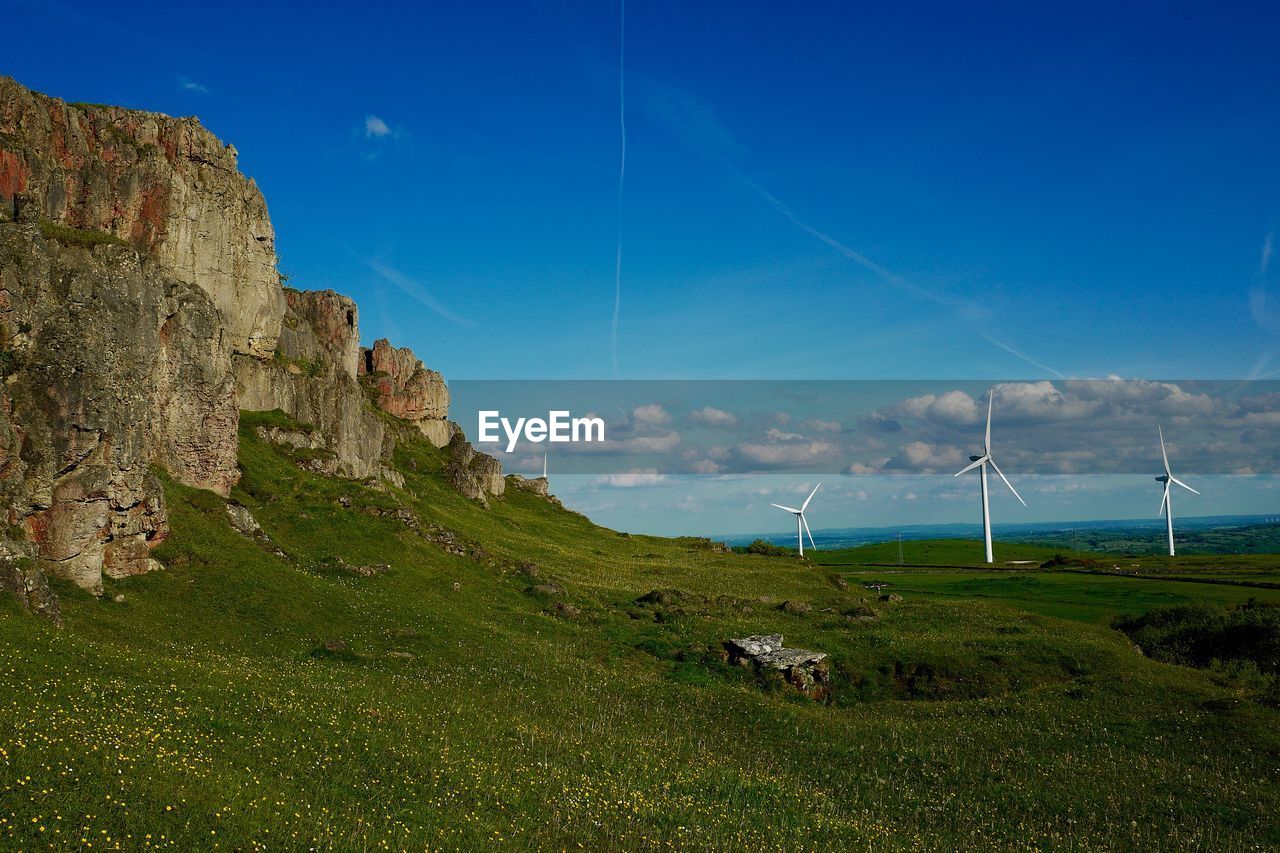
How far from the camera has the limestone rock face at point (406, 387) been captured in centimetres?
16206

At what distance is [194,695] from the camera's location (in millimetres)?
24312

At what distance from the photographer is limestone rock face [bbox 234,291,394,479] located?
87625mm

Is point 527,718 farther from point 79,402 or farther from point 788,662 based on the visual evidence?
point 79,402

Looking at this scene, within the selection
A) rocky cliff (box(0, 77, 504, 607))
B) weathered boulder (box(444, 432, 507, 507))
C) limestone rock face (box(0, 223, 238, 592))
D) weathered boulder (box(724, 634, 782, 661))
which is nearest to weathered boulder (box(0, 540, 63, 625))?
rocky cliff (box(0, 77, 504, 607))

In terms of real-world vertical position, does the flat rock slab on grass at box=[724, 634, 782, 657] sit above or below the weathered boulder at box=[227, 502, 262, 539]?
below

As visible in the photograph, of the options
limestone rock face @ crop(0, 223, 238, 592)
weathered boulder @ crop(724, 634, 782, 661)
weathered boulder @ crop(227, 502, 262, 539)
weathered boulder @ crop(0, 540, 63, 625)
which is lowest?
weathered boulder @ crop(724, 634, 782, 661)

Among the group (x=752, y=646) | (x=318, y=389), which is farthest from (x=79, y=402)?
(x=318, y=389)

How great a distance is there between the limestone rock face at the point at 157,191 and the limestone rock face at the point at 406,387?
Result: 65321 millimetres

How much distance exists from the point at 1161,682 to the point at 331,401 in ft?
282

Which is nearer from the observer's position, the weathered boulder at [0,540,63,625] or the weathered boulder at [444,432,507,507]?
the weathered boulder at [0,540,63,625]

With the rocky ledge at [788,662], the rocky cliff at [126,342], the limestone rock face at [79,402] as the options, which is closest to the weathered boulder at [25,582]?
the rocky cliff at [126,342]

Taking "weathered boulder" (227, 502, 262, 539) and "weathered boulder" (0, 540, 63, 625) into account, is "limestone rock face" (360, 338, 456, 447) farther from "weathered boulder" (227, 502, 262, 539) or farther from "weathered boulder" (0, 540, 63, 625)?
"weathered boulder" (0, 540, 63, 625)

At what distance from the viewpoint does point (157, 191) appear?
3054 inches

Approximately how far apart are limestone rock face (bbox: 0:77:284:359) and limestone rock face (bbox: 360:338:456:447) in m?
65.3
